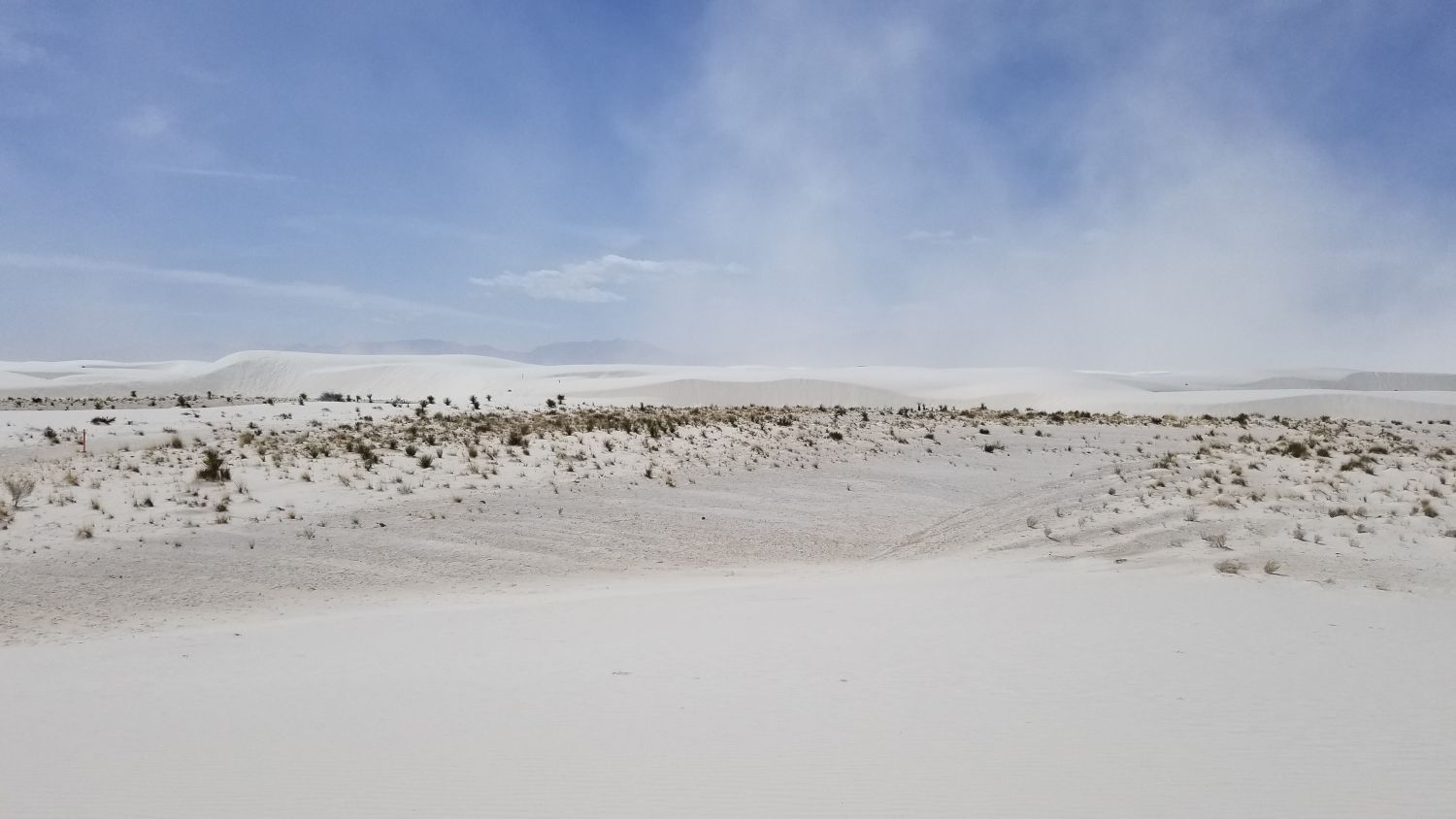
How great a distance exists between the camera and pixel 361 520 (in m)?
12.0

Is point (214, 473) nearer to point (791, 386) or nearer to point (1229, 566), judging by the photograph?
point (1229, 566)

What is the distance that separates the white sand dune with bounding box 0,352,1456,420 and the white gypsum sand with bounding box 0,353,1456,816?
102ft

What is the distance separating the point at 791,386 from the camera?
65875 mm

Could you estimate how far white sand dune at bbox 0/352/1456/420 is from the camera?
50.6 metres

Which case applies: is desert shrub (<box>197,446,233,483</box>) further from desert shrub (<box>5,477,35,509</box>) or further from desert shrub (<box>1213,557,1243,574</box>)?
desert shrub (<box>1213,557,1243,574</box>)

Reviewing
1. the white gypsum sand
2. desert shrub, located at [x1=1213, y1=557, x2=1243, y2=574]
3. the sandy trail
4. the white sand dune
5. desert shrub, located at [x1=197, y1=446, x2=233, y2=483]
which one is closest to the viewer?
the sandy trail

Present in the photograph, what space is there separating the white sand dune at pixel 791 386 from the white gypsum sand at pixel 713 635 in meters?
31.0

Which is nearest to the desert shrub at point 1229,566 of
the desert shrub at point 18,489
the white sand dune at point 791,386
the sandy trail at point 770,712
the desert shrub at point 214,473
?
the sandy trail at point 770,712

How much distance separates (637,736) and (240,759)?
2.14m

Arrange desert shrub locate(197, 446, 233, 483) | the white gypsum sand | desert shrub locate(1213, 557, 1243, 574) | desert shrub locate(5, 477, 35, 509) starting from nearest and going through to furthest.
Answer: the white gypsum sand < desert shrub locate(1213, 557, 1243, 574) < desert shrub locate(5, 477, 35, 509) < desert shrub locate(197, 446, 233, 483)

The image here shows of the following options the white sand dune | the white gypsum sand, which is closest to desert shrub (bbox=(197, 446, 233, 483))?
the white gypsum sand

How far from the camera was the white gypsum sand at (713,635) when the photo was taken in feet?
13.2

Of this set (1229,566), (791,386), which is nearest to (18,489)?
(1229,566)

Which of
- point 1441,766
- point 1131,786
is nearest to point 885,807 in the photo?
point 1131,786
